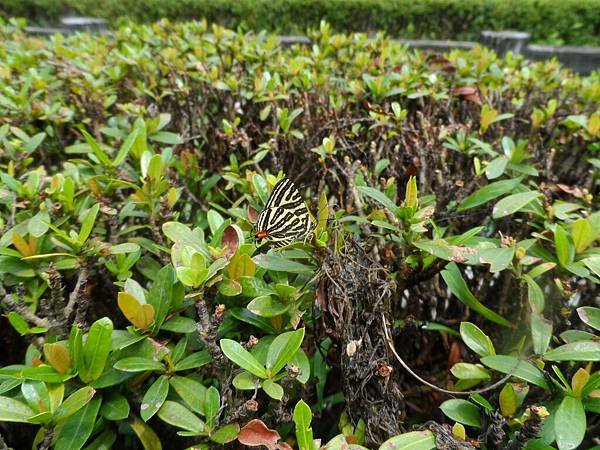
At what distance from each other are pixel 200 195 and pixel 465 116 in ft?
5.26

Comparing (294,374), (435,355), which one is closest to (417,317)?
(435,355)

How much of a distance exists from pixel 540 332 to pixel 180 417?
3.04 ft

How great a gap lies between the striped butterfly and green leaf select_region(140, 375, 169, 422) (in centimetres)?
44

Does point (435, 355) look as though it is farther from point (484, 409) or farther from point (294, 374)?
point (294, 374)

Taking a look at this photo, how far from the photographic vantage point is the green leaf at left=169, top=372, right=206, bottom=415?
111 cm

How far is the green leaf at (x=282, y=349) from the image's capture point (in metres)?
1.09

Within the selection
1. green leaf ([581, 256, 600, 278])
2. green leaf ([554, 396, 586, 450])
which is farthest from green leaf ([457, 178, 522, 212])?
green leaf ([554, 396, 586, 450])

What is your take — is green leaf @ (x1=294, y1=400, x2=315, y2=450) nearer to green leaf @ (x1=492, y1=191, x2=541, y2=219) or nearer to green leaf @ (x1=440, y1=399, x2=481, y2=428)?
green leaf @ (x1=440, y1=399, x2=481, y2=428)

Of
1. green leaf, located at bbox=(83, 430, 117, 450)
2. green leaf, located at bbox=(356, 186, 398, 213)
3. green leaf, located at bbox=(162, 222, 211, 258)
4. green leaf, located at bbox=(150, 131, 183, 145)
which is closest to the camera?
green leaf, located at bbox=(83, 430, 117, 450)

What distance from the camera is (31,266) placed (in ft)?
4.53

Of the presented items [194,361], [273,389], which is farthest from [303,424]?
[194,361]

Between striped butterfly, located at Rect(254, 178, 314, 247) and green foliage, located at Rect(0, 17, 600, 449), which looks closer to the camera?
green foliage, located at Rect(0, 17, 600, 449)

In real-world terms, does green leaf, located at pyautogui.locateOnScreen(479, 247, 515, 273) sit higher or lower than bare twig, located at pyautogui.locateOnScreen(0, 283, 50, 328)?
higher

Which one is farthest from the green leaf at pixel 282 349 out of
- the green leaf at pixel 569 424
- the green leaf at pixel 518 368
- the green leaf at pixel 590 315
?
the green leaf at pixel 590 315
